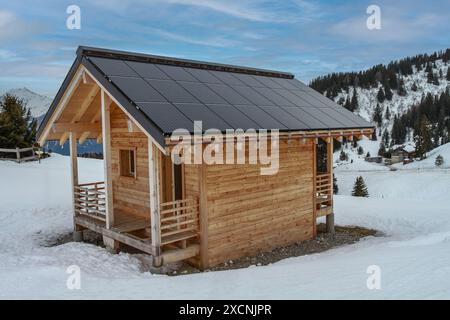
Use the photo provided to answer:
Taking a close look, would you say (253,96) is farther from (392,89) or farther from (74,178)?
(392,89)

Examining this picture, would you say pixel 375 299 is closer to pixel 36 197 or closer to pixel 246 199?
pixel 246 199

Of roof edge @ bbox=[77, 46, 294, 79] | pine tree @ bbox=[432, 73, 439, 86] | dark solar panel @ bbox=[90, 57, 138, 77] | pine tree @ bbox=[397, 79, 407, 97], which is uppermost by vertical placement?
pine tree @ bbox=[432, 73, 439, 86]

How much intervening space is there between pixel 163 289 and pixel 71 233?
773 centimetres

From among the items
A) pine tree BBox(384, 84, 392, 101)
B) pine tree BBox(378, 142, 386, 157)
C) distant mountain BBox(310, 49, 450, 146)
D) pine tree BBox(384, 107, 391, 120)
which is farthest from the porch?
pine tree BBox(384, 84, 392, 101)

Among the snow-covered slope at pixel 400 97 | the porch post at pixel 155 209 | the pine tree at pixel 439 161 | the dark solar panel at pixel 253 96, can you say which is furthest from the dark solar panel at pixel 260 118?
the snow-covered slope at pixel 400 97

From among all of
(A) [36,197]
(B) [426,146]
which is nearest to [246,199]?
(A) [36,197]

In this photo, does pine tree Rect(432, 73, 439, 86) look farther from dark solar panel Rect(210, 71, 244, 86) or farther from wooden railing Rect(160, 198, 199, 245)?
wooden railing Rect(160, 198, 199, 245)

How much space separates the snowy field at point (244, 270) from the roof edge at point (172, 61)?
17.8 feet

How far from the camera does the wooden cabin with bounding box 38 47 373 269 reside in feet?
29.9

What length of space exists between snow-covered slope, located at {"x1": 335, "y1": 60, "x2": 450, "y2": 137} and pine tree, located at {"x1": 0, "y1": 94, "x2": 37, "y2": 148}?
89152 mm

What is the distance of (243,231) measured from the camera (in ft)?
34.7

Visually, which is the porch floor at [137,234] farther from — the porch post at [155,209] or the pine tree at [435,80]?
the pine tree at [435,80]

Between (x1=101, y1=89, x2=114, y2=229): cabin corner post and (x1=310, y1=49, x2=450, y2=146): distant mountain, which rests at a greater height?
(x1=310, y1=49, x2=450, y2=146): distant mountain

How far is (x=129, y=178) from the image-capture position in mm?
11930
